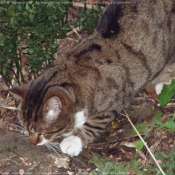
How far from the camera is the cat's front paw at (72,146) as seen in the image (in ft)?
11.7

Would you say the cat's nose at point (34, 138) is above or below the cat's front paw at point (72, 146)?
above

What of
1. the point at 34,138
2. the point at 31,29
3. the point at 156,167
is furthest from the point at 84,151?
the point at 31,29

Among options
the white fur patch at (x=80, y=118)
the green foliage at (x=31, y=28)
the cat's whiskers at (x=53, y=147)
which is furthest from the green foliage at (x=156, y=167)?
the green foliage at (x=31, y=28)

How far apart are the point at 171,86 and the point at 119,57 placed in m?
0.58

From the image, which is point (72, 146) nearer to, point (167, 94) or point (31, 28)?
point (167, 94)

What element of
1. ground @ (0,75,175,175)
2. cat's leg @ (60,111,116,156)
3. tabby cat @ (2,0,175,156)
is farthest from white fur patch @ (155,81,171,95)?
cat's leg @ (60,111,116,156)

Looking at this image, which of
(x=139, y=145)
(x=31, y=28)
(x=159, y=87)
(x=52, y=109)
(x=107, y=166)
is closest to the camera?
(x=52, y=109)

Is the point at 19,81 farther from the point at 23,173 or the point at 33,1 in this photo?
the point at 23,173

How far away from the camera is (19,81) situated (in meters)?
4.31

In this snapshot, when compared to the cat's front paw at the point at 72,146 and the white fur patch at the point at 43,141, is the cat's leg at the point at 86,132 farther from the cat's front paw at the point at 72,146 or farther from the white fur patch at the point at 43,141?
the white fur patch at the point at 43,141

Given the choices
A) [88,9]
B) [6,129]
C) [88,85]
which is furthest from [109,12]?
[6,129]

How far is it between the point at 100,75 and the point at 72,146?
632 millimetres

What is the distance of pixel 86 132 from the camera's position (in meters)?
3.67

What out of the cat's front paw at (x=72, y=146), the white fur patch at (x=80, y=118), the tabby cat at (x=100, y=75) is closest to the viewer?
the tabby cat at (x=100, y=75)
